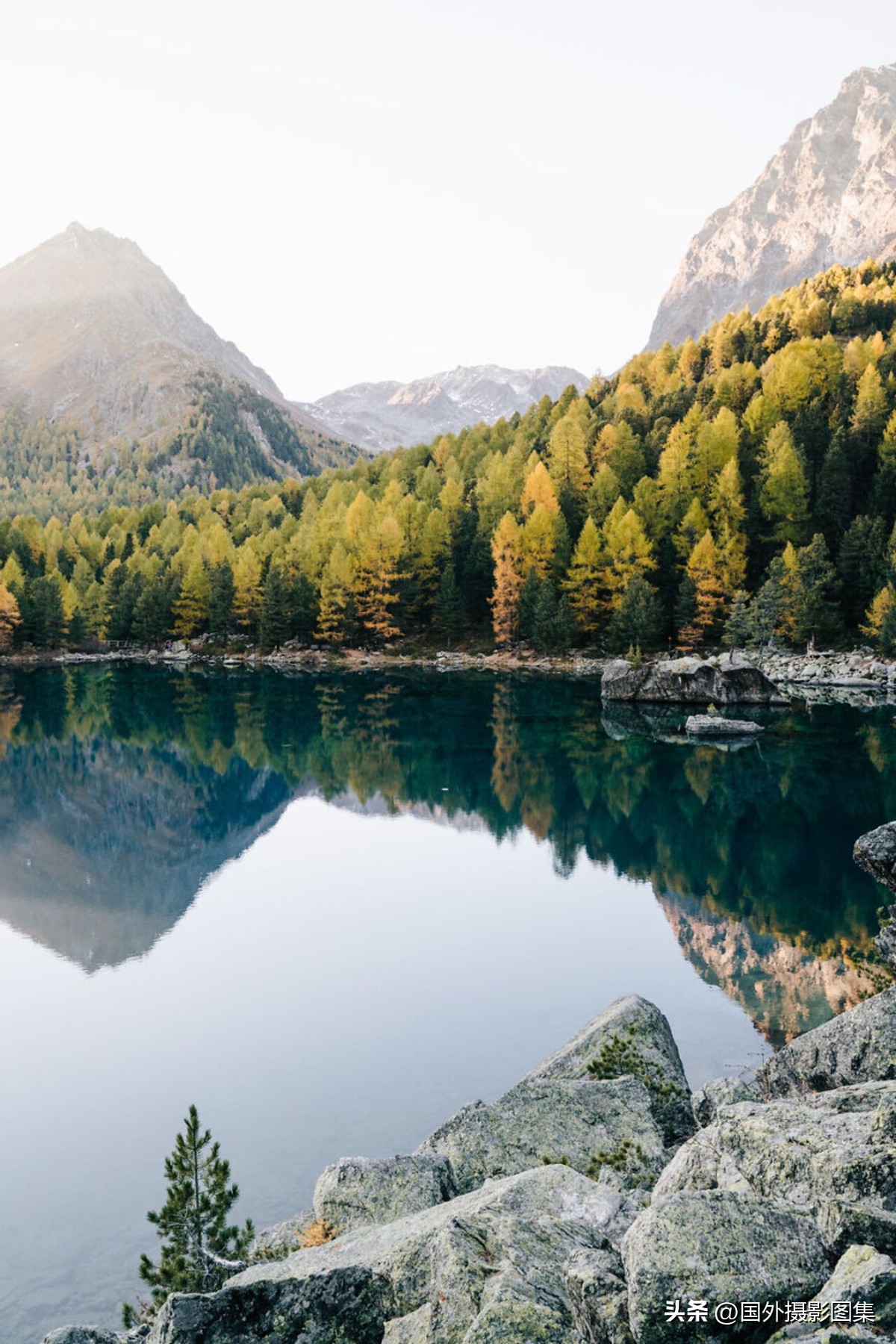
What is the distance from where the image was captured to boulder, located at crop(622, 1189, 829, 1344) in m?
6.76

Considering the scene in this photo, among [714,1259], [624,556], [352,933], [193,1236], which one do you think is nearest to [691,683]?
[624,556]

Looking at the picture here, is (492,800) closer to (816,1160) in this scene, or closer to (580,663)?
(816,1160)

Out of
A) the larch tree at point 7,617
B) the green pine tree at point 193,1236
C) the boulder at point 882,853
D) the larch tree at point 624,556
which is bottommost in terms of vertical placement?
the green pine tree at point 193,1236

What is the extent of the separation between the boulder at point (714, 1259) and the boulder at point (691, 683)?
67974mm

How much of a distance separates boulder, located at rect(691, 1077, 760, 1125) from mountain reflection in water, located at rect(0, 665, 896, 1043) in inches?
283

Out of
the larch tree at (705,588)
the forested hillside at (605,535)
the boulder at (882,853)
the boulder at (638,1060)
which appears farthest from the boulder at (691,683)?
the boulder at (638,1060)

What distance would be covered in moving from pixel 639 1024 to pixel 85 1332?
36.7 feet

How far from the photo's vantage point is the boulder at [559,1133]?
43.3ft

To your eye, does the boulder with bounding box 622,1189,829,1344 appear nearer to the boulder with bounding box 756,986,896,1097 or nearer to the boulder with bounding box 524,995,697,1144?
the boulder with bounding box 756,986,896,1097

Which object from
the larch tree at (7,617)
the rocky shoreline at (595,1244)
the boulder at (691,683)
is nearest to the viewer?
the rocky shoreline at (595,1244)

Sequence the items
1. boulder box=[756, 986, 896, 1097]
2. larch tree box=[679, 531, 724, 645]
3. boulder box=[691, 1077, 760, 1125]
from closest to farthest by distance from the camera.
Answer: boulder box=[756, 986, 896, 1097] < boulder box=[691, 1077, 760, 1125] < larch tree box=[679, 531, 724, 645]

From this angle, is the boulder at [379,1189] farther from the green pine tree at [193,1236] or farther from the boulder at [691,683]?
the boulder at [691,683]

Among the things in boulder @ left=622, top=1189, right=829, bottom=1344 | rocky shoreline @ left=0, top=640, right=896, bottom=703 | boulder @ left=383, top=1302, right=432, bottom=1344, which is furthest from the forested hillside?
boulder @ left=383, top=1302, right=432, bottom=1344

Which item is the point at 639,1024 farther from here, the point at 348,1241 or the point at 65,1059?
the point at 65,1059
